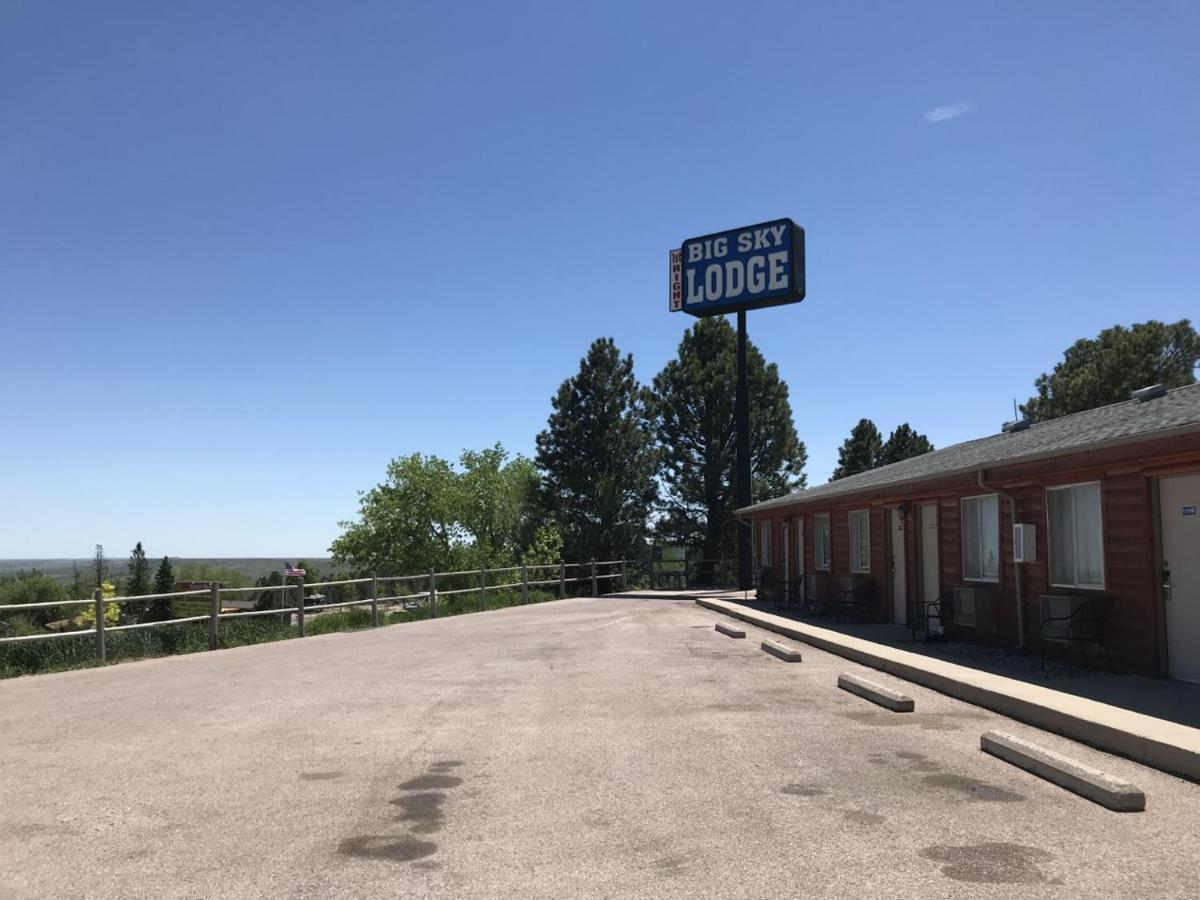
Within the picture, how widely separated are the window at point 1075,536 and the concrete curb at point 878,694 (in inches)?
131

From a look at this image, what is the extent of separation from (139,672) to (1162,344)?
4347cm

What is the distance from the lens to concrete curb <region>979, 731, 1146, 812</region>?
539 cm

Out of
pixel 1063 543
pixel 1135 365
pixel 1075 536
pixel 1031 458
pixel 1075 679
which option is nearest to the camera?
pixel 1075 679

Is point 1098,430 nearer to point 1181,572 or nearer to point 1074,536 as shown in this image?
point 1074,536

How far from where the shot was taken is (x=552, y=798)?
5805 millimetres

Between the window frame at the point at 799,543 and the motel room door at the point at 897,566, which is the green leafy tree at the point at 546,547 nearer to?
the window frame at the point at 799,543

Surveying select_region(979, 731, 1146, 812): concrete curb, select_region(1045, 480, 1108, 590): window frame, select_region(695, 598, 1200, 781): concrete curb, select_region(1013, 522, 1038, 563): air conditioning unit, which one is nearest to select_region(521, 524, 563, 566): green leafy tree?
select_region(695, 598, 1200, 781): concrete curb

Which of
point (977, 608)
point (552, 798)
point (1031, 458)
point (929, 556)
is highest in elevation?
point (1031, 458)

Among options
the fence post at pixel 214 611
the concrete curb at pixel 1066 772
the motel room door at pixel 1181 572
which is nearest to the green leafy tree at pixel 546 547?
the fence post at pixel 214 611

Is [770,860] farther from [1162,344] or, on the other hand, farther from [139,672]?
[1162,344]

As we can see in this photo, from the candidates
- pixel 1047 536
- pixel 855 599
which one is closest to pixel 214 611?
pixel 855 599

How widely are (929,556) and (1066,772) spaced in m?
9.86

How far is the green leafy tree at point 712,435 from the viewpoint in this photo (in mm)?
42281

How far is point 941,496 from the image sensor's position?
14.8 metres
